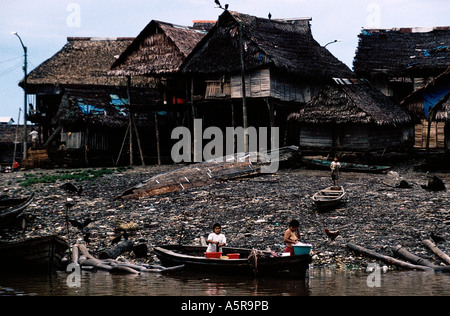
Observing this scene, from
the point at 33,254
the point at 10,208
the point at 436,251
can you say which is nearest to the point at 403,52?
the point at 436,251

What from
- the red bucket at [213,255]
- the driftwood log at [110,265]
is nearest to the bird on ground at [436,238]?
the red bucket at [213,255]

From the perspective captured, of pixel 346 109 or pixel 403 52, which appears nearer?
pixel 346 109

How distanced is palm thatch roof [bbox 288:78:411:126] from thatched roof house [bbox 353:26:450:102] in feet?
15.3

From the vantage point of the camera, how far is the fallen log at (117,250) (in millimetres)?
12828

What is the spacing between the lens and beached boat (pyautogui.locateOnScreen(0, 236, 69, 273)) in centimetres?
1193

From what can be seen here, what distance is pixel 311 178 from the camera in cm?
2134

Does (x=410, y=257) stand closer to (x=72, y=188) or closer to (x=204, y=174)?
(x=204, y=174)

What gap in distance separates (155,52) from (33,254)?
19.1 m

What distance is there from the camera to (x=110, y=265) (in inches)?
476

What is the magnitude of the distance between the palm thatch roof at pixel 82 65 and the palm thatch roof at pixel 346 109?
13.3 metres

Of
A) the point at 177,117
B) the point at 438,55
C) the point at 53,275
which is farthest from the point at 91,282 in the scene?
the point at 438,55

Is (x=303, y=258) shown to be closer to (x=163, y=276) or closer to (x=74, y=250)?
(x=163, y=276)

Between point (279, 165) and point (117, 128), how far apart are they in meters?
11.1

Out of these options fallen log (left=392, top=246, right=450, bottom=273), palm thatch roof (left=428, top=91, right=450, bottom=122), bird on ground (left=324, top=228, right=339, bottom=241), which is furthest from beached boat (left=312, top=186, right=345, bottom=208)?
palm thatch roof (left=428, top=91, right=450, bottom=122)
